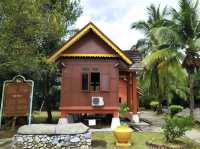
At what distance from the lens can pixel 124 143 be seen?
44.7 ft

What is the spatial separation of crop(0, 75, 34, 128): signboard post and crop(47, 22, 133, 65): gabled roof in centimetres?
385

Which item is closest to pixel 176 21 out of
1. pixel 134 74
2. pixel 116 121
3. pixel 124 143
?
pixel 134 74

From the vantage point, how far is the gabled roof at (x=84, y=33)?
18547mm

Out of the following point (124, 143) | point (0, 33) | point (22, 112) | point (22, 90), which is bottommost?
point (124, 143)

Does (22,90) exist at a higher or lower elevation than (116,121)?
higher

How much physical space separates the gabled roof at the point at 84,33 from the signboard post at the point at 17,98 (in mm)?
3848

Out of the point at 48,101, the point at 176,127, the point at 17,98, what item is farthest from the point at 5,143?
the point at 48,101

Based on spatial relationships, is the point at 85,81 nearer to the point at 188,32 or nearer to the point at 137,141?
the point at 137,141

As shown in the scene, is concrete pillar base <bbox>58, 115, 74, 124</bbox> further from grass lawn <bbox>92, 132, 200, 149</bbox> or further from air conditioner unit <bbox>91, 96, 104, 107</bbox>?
grass lawn <bbox>92, 132, 200, 149</bbox>

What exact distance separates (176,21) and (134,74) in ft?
17.2

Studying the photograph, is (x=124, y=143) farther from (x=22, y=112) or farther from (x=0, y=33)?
(x=0, y=33)

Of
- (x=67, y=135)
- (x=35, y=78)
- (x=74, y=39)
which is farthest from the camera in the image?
(x=35, y=78)

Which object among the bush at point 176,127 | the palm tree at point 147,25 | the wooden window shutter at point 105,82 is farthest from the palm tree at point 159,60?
the bush at point 176,127

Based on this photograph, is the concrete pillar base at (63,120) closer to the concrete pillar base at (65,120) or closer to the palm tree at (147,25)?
the concrete pillar base at (65,120)
